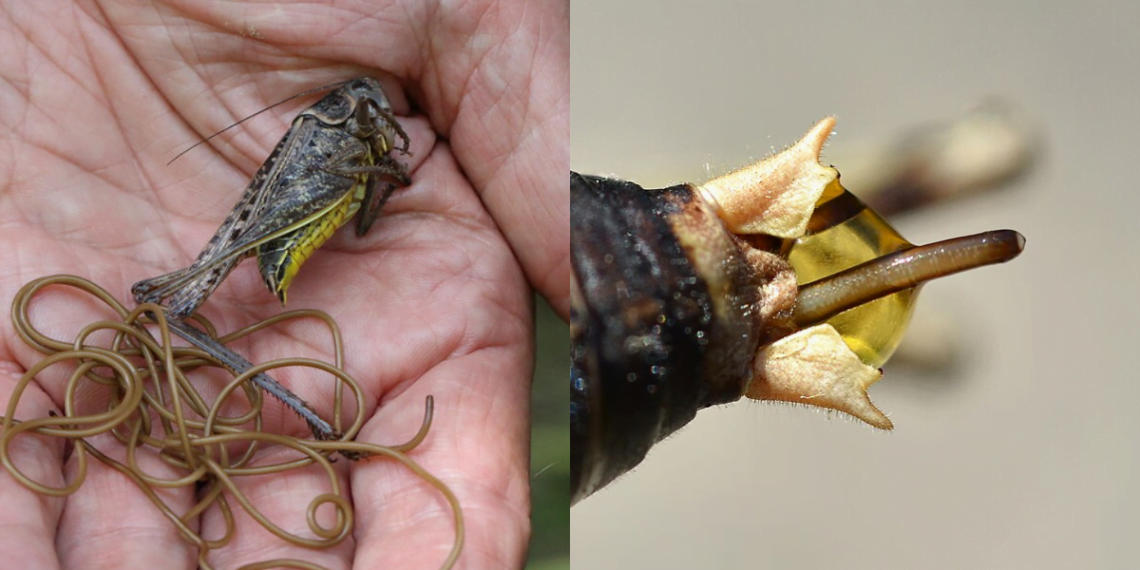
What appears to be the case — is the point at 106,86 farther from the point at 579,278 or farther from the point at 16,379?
the point at 579,278

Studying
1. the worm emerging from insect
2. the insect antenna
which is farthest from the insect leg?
the worm emerging from insect

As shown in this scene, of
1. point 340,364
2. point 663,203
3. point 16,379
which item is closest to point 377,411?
point 340,364

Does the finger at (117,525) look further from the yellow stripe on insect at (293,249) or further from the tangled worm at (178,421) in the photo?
the yellow stripe on insect at (293,249)

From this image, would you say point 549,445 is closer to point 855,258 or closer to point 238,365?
point 238,365

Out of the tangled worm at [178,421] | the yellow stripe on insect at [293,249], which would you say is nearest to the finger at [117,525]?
the tangled worm at [178,421]

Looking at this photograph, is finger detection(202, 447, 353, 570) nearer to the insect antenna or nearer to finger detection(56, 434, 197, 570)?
finger detection(56, 434, 197, 570)
